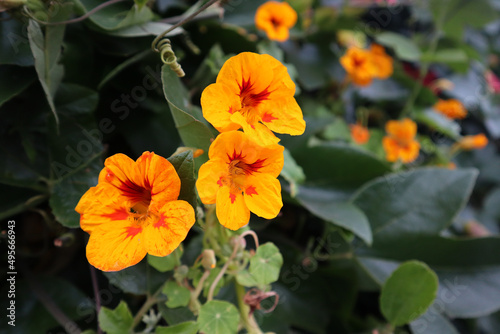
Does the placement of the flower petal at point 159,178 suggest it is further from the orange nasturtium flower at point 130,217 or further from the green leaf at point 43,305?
the green leaf at point 43,305

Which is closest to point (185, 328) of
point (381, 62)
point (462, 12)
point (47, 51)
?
point (47, 51)

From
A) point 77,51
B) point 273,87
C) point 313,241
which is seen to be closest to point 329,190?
point 313,241

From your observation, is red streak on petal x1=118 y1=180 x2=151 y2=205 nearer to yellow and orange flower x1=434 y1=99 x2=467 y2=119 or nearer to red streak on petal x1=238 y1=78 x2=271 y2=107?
red streak on petal x1=238 y1=78 x2=271 y2=107

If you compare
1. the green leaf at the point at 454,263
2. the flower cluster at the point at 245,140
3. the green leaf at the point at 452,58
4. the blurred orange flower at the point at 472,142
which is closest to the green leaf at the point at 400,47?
the green leaf at the point at 452,58

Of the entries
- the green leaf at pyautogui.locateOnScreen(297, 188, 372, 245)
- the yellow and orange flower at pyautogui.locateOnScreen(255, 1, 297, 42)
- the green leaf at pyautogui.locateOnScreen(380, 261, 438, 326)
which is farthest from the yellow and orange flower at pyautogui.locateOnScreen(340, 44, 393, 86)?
the green leaf at pyautogui.locateOnScreen(380, 261, 438, 326)

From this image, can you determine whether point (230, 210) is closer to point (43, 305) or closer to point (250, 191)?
point (250, 191)

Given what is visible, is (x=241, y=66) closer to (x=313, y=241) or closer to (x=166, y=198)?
(x=166, y=198)
